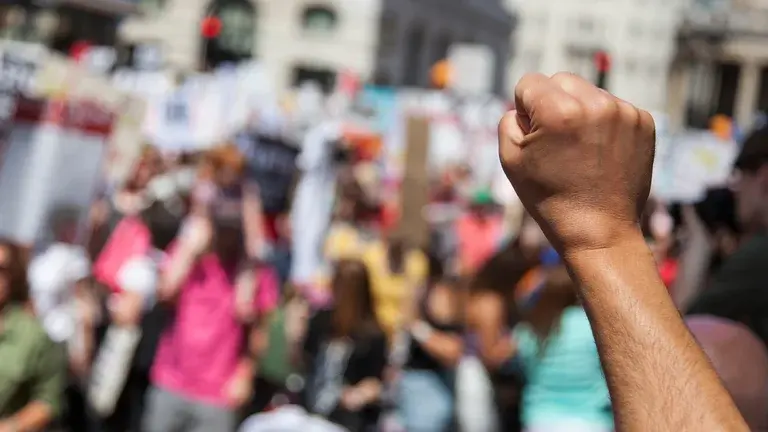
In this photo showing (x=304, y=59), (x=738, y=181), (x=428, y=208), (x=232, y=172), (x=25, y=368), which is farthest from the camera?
(x=304, y=59)

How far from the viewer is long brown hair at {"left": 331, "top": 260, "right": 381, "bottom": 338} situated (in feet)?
18.7

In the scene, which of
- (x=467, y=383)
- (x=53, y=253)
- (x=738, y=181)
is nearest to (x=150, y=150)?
(x=53, y=253)

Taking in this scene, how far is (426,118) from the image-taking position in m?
12.3

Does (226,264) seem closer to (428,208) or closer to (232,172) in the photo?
(232,172)

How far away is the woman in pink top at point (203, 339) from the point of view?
5293 millimetres

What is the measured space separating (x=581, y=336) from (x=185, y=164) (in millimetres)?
4696

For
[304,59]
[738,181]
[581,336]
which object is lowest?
[304,59]

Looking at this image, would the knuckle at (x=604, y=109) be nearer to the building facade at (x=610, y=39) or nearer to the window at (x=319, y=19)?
the window at (x=319, y=19)

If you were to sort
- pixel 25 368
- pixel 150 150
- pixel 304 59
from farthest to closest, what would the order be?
pixel 304 59 < pixel 150 150 < pixel 25 368

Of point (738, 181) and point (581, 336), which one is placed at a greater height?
point (738, 181)

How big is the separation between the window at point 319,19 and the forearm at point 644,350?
118ft

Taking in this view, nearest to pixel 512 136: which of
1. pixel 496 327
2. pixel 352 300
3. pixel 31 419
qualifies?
pixel 31 419

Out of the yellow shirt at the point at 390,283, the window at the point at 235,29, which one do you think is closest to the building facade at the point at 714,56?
the window at the point at 235,29

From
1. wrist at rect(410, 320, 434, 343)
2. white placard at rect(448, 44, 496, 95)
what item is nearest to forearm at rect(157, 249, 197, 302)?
wrist at rect(410, 320, 434, 343)
